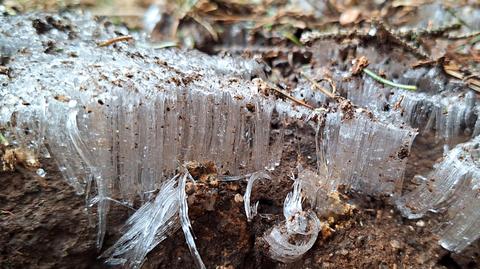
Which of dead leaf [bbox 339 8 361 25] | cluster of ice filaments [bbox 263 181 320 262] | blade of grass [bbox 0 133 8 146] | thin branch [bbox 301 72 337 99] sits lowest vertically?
cluster of ice filaments [bbox 263 181 320 262]

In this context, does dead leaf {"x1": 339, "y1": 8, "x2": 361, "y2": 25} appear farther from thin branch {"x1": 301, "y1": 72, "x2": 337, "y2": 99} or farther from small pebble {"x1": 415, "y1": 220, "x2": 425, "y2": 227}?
small pebble {"x1": 415, "y1": 220, "x2": 425, "y2": 227}

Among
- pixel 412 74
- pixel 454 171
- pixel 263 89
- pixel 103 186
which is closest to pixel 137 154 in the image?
pixel 103 186

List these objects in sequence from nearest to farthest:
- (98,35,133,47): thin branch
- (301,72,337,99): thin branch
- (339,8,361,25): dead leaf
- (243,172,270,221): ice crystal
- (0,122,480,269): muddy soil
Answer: (0,122,480,269): muddy soil, (243,172,270,221): ice crystal, (301,72,337,99): thin branch, (98,35,133,47): thin branch, (339,8,361,25): dead leaf

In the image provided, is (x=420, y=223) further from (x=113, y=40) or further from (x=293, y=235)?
(x=113, y=40)

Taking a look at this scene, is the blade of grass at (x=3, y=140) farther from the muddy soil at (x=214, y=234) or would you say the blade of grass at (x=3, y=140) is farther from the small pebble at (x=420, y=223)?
the small pebble at (x=420, y=223)

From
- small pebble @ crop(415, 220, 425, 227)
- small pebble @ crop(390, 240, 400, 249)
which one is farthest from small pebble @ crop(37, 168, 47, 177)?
small pebble @ crop(415, 220, 425, 227)

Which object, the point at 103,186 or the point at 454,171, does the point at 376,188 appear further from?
the point at 103,186
